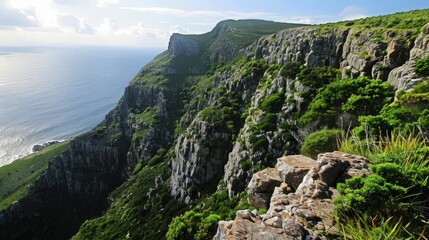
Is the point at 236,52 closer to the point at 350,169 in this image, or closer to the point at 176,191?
the point at 176,191

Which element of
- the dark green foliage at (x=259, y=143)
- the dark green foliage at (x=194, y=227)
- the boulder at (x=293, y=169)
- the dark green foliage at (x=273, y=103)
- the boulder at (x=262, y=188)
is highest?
the boulder at (x=293, y=169)

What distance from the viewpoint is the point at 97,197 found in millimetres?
155875

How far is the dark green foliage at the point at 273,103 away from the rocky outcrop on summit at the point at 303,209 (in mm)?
49638

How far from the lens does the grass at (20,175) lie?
155663 mm

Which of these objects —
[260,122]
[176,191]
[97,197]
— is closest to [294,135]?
[260,122]

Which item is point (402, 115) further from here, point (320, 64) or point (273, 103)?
point (320, 64)

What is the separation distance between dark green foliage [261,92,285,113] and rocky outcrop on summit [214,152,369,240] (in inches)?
1954

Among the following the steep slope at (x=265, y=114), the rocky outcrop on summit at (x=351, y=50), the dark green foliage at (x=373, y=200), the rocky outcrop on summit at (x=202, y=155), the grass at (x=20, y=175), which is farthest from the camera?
the grass at (x=20, y=175)

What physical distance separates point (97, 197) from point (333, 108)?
474ft

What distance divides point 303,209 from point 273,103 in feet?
189

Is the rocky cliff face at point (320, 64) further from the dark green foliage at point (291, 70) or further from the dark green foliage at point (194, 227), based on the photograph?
the dark green foliage at point (194, 227)

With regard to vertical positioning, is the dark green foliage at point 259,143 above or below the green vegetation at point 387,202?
below

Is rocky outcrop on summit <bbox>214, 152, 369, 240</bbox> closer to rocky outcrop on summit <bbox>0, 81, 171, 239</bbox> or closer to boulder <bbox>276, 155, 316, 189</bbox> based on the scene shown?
boulder <bbox>276, 155, 316, 189</bbox>

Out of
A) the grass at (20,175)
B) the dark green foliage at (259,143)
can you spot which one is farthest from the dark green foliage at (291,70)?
the grass at (20,175)
